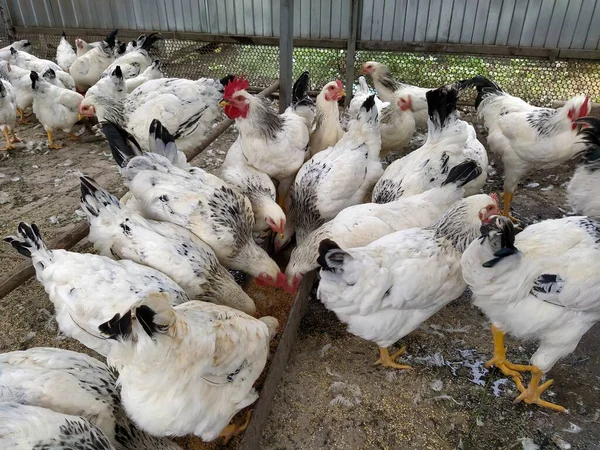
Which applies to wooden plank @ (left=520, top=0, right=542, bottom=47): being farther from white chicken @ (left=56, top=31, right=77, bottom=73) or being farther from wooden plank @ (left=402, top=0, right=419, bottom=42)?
white chicken @ (left=56, top=31, right=77, bottom=73)

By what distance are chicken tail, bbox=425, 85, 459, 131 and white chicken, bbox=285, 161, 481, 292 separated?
58cm

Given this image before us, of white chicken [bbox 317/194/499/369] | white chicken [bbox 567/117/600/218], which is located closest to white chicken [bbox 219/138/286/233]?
white chicken [bbox 317/194/499/369]

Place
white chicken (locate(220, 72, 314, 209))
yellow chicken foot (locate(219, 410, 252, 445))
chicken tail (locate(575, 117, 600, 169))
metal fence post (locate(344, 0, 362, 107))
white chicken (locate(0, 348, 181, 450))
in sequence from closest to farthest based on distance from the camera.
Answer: white chicken (locate(0, 348, 181, 450)) < yellow chicken foot (locate(219, 410, 252, 445)) < chicken tail (locate(575, 117, 600, 169)) < white chicken (locate(220, 72, 314, 209)) < metal fence post (locate(344, 0, 362, 107))

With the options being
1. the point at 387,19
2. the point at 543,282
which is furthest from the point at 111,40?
the point at 543,282

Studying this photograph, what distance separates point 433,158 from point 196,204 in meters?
1.49

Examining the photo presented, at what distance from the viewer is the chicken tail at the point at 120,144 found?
90.5 inches

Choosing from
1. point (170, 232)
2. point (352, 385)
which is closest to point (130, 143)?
point (170, 232)

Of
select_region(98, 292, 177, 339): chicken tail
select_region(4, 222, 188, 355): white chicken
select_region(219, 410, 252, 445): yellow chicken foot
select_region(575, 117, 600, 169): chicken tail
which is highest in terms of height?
select_region(575, 117, 600, 169): chicken tail

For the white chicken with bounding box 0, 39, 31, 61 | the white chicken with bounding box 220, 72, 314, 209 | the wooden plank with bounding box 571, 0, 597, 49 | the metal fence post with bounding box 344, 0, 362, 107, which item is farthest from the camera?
the white chicken with bounding box 0, 39, 31, 61

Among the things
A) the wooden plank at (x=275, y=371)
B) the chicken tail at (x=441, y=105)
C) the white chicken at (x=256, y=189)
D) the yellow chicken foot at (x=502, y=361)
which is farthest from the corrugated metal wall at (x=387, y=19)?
the yellow chicken foot at (x=502, y=361)

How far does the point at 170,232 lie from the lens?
1996 mm

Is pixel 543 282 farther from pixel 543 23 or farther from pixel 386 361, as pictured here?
pixel 543 23

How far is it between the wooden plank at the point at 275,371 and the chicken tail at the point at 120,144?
3.96ft

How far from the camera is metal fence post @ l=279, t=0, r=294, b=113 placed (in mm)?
3174
